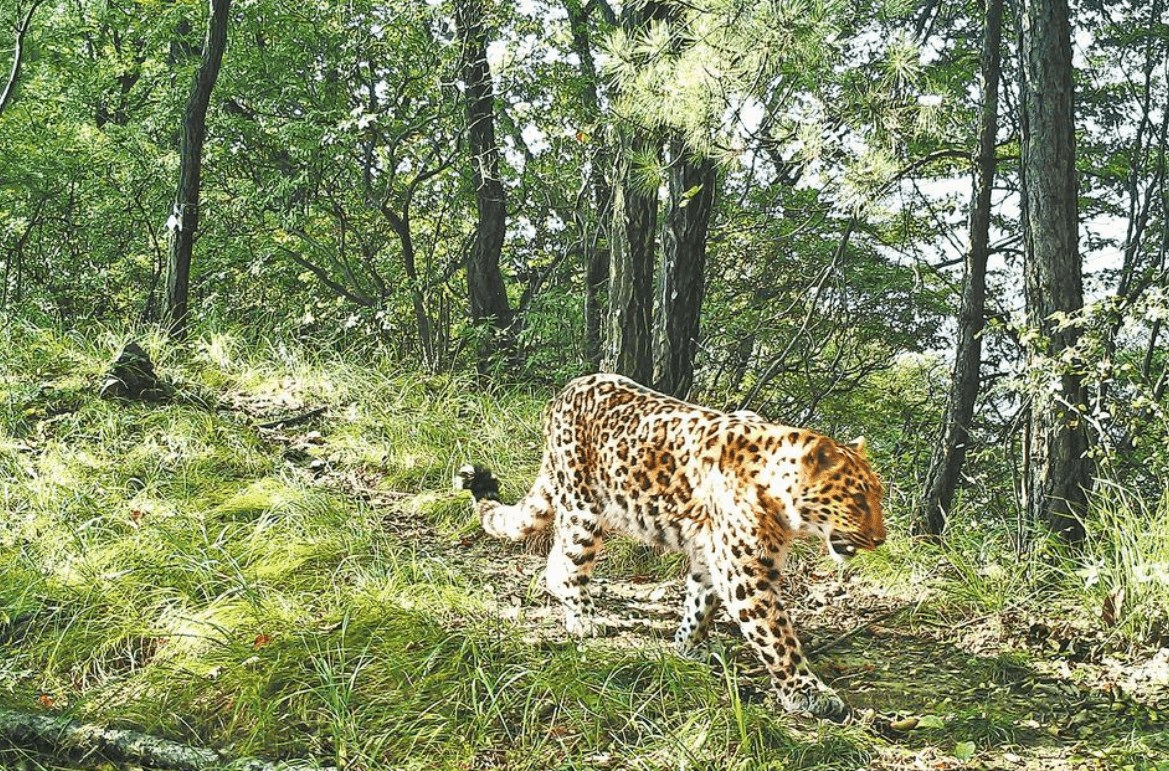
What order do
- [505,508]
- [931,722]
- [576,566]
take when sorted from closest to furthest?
[931,722]
[576,566]
[505,508]

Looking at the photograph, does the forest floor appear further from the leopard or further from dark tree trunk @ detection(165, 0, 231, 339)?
dark tree trunk @ detection(165, 0, 231, 339)

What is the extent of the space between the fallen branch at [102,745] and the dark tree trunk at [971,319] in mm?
6257

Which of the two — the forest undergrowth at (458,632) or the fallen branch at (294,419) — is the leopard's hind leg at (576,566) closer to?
the forest undergrowth at (458,632)

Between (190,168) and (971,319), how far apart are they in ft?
26.1

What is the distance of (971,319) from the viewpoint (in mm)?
8633

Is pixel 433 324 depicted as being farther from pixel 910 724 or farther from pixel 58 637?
pixel 910 724

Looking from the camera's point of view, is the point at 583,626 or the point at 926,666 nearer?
the point at 926,666

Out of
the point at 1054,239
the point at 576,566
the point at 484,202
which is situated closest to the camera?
the point at 576,566

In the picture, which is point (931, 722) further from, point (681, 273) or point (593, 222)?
point (593, 222)

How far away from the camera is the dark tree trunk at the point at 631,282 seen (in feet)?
24.1

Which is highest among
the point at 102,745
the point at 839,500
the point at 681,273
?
the point at 681,273

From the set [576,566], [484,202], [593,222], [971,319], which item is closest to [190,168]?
[484,202]

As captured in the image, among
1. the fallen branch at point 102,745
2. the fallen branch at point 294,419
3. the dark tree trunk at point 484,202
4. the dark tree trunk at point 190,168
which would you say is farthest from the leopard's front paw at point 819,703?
the dark tree trunk at point 190,168

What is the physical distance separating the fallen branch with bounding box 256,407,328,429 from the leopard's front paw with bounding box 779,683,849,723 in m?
5.68
